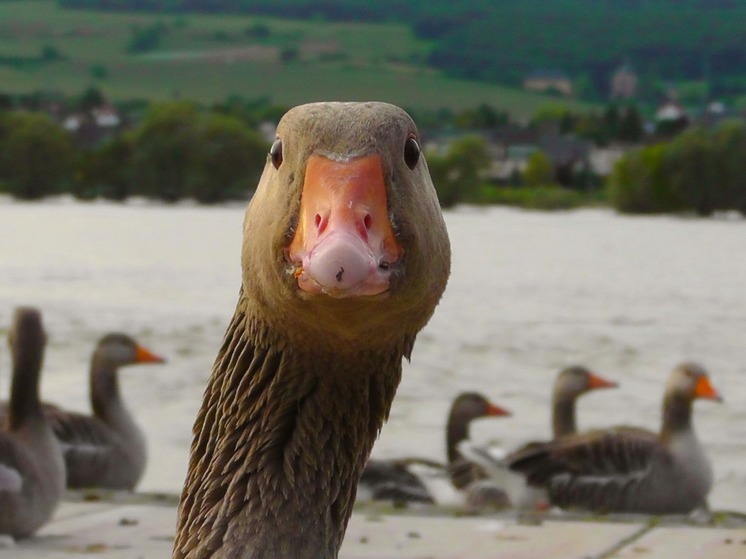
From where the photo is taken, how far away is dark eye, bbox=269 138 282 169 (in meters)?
2.70

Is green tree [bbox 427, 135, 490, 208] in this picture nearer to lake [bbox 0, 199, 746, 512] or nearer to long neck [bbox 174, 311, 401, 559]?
lake [bbox 0, 199, 746, 512]

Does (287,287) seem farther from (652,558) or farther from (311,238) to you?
(652,558)

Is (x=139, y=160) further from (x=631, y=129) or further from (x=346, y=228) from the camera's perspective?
(x=346, y=228)

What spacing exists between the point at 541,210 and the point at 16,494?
75.6m

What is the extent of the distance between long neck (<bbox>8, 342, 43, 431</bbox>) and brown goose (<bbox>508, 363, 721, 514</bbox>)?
3.97 m

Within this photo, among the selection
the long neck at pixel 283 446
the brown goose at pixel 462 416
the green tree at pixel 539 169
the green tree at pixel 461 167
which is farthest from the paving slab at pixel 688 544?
the green tree at pixel 539 169

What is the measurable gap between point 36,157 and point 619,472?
197ft

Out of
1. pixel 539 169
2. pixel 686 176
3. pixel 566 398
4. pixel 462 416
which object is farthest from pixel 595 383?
pixel 539 169

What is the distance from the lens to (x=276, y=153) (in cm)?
271

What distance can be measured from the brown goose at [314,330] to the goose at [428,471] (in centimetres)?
552

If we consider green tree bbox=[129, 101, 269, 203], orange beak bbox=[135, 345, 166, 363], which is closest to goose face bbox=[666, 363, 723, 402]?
orange beak bbox=[135, 345, 166, 363]

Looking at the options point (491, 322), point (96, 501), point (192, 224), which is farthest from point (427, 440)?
point (192, 224)

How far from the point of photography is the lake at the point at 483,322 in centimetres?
1747

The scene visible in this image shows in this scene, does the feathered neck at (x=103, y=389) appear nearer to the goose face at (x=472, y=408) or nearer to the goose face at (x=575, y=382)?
the goose face at (x=472, y=408)
